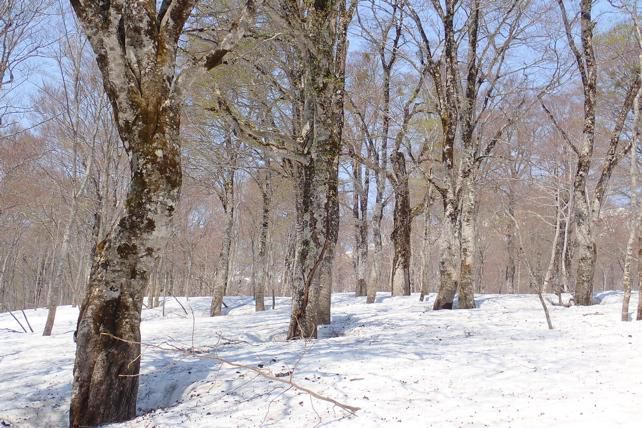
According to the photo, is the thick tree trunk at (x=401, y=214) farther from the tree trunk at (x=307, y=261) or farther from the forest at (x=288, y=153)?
the tree trunk at (x=307, y=261)

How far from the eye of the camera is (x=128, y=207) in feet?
14.7

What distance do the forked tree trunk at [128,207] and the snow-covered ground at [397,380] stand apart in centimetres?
55

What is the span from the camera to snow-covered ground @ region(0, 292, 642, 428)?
Result: 3.76m

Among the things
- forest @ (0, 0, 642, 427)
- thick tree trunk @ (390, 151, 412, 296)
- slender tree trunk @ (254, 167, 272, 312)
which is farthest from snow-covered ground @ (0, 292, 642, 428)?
slender tree trunk @ (254, 167, 272, 312)

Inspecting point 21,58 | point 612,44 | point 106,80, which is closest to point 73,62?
point 21,58

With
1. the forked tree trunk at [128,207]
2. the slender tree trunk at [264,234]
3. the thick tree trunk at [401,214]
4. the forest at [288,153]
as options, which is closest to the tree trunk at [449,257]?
the forest at [288,153]

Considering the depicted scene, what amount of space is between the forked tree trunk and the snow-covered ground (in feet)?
1.82

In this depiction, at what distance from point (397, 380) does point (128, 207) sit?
10.9 ft

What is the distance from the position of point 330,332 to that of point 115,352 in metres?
5.18

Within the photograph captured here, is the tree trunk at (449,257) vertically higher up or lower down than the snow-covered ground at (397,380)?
higher up

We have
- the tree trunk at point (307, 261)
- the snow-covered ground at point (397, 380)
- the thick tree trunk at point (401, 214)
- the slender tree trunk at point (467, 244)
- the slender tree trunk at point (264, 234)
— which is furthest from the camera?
the slender tree trunk at point (264, 234)

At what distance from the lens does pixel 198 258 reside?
113 feet

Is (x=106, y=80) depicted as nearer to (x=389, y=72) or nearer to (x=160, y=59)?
(x=160, y=59)

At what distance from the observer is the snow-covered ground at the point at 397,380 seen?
3.76 m
